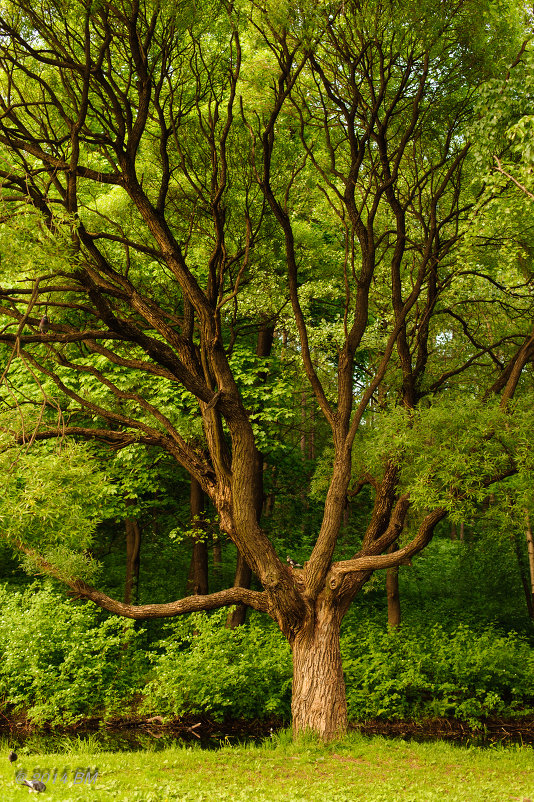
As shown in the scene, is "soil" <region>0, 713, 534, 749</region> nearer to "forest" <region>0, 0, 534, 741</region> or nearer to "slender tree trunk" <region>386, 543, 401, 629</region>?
"forest" <region>0, 0, 534, 741</region>

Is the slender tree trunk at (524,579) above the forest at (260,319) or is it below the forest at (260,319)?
below

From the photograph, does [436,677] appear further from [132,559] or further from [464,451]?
[132,559]

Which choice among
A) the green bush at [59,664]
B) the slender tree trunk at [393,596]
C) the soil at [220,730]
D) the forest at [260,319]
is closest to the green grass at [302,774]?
the forest at [260,319]

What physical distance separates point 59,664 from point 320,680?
5.76 m

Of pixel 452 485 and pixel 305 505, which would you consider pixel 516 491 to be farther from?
pixel 305 505

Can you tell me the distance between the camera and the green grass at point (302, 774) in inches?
242

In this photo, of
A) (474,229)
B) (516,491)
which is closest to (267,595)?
(516,491)

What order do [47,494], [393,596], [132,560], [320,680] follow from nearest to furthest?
[47,494] → [320,680] → [393,596] → [132,560]

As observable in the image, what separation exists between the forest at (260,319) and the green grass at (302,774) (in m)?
0.97

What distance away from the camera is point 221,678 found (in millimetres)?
11453

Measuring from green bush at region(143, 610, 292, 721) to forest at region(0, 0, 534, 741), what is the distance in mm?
63

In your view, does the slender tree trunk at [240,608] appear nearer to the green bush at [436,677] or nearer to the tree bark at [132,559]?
the green bush at [436,677]

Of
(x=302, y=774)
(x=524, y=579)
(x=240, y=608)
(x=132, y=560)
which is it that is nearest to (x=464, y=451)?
(x=302, y=774)

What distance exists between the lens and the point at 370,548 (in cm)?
1074
